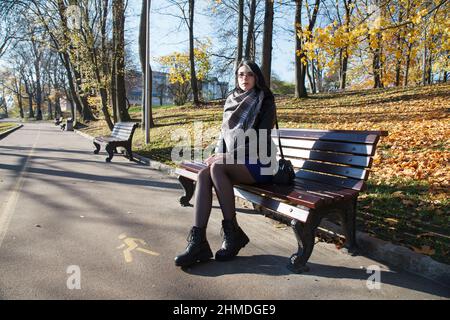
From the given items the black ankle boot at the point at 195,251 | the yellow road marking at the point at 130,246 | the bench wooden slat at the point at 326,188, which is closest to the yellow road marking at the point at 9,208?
the yellow road marking at the point at 130,246

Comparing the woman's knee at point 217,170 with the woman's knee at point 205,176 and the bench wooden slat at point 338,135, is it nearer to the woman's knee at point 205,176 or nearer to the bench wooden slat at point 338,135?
the woman's knee at point 205,176

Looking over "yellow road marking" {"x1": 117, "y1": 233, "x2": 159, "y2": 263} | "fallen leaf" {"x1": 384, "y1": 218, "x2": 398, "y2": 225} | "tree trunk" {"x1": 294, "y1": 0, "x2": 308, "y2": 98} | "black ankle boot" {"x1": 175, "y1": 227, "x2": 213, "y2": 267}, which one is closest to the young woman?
"black ankle boot" {"x1": 175, "y1": 227, "x2": 213, "y2": 267}

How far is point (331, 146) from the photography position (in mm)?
3793

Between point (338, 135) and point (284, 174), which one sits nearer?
point (284, 174)

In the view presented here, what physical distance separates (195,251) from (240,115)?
1374 mm

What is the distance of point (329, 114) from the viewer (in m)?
12.0

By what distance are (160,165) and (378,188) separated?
4.63 m

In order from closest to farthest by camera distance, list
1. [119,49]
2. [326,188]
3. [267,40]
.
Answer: [326,188], [267,40], [119,49]

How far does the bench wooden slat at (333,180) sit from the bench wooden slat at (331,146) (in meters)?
0.27

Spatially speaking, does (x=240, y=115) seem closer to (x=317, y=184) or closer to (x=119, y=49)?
(x=317, y=184)

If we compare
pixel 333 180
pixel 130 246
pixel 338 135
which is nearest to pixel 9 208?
pixel 130 246

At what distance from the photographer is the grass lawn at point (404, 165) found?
3678 mm
